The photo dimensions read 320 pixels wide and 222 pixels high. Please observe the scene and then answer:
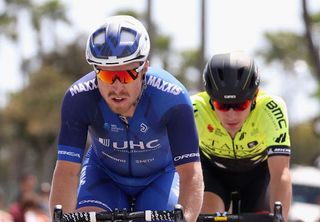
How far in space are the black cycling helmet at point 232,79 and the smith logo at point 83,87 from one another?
133cm

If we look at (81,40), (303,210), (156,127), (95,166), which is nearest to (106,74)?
(156,127)

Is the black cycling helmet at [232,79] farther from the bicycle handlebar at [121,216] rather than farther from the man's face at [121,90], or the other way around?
the bicycle handlebar at [121,216]

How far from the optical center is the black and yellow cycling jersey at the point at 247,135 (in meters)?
7.23

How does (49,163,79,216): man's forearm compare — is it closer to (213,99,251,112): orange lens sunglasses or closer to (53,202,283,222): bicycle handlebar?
(53,202,283,222): bicycle handlebar

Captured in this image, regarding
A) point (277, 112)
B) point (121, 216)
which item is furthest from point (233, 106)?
point (121, 216)

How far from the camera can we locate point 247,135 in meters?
7.63

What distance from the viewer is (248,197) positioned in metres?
8.30

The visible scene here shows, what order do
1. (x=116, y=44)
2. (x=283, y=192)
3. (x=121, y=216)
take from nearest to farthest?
(x=121, y=216) → (x=116, y=44) → (x=283, y=192)

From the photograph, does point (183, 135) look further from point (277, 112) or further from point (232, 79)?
point (277, 112)

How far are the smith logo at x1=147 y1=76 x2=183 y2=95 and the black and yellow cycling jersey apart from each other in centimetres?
130

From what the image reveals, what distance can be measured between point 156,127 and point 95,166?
2.47 feet

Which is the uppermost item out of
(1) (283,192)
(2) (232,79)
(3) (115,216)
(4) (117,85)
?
(2) (232,79)

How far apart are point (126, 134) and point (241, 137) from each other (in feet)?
5.35

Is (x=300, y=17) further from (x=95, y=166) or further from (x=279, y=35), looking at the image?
(x=279, y=35)
